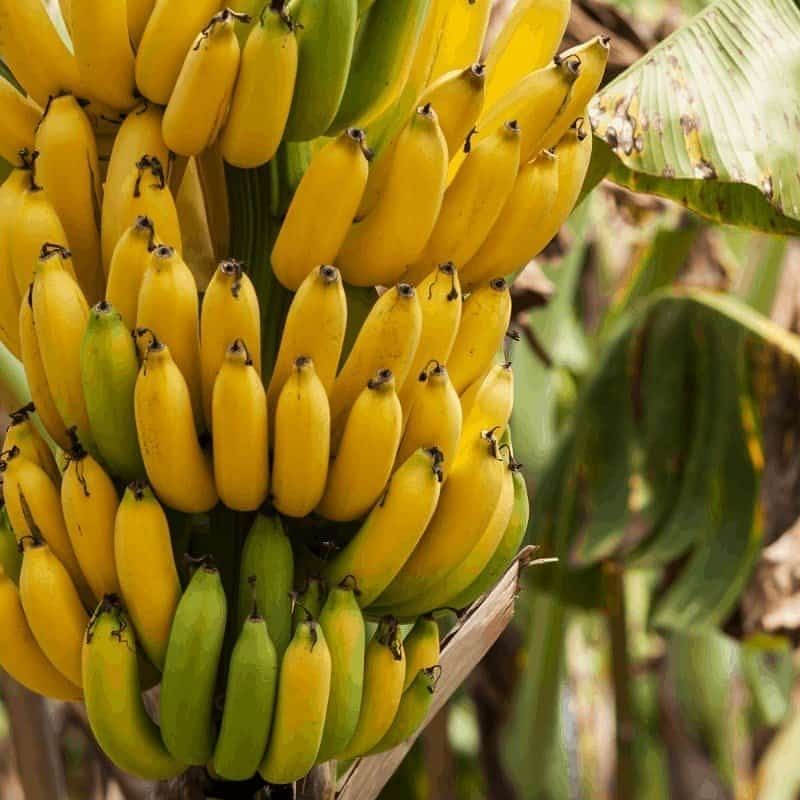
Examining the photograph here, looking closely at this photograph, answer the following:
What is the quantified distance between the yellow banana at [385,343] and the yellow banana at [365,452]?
0.02 meters

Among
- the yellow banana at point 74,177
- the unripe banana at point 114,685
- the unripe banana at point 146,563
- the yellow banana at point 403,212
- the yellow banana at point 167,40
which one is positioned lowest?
the unripe banana at point 114,685

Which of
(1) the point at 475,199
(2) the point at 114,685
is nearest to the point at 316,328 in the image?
(1) the point at 475,199

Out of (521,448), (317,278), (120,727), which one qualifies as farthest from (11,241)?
(521,448)

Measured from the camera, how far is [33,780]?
1670 millimetres

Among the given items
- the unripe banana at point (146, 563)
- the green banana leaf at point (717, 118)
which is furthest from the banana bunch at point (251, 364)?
the green banana leaf at point (717, 118)

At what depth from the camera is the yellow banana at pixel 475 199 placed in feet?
2.87

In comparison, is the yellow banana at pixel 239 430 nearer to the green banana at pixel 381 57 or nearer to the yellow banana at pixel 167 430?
the yellow banana at pixel 167 430

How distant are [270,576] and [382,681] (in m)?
0.11

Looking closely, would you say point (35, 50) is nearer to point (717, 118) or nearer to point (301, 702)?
point (301, 702)

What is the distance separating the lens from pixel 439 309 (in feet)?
2.84

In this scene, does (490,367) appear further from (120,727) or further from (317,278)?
(120,727)

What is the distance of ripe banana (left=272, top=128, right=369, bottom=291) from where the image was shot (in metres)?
0.83

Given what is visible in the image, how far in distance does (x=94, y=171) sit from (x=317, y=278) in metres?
0.18

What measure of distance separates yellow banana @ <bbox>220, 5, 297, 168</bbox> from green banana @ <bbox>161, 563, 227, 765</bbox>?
27cm
